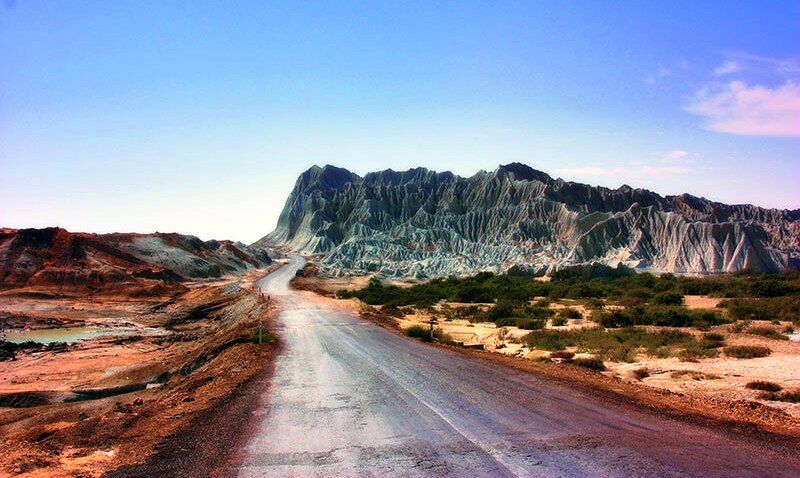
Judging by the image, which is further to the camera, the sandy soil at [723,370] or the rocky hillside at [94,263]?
the rocky hillside at [94,263]

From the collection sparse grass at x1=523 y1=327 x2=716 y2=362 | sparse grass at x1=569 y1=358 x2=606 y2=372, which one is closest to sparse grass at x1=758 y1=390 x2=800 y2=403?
A: sparse grass at x1=569 y1=358 x2=606 y2=372

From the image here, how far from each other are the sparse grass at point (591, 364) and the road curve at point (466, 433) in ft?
8.49

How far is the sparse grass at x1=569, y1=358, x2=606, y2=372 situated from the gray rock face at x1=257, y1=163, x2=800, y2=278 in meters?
69.6

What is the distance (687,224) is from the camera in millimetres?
91062

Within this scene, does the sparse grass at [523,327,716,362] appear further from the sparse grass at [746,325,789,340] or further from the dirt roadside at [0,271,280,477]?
the dirt roadside at [0,271,280,477]

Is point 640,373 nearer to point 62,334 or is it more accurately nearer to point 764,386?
point 764,386

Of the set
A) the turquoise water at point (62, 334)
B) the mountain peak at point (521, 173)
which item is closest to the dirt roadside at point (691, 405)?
the turquoise water at point (62, 334)

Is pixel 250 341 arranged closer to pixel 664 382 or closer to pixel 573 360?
pixel 573 360

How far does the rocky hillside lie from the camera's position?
6438 centimetres

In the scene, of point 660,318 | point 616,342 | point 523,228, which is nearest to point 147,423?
point 616,342

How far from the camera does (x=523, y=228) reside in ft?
335

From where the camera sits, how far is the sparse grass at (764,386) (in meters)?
11.5

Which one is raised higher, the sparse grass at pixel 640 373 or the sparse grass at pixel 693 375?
the sparse grass at pixel 693 375

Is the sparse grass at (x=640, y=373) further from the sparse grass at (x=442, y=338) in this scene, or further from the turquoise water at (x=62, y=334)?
the turquoise water at (x=62, y=334)
